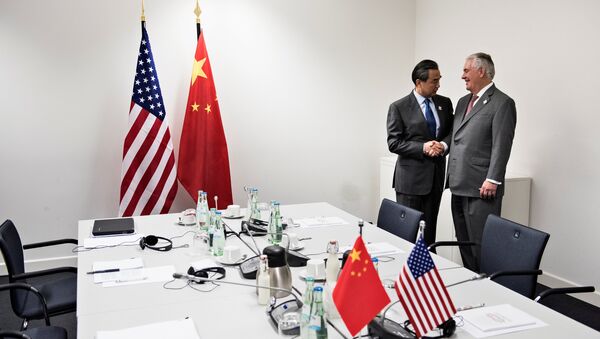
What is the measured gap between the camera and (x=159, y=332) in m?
1.63

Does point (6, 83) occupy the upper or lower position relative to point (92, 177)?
upper

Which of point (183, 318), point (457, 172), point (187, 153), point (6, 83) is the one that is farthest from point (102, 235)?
Result: point (457, 172)

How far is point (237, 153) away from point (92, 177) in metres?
1.35

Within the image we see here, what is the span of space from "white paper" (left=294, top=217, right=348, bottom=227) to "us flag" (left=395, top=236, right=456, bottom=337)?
61.7 inches

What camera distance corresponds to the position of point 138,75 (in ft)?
13.8

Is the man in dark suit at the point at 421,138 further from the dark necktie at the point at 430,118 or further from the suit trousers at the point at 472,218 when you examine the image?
the suit trousers at the point at 472,218

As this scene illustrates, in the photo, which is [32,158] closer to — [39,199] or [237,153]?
[39,199]

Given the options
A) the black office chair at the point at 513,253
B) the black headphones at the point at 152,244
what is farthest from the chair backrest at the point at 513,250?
the black headphones at the point at 152,244

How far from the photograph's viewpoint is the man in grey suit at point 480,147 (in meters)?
3.30

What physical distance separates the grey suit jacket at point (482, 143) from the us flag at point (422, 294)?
196cm

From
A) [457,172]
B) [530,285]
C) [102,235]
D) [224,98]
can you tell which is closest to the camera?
[530,285]

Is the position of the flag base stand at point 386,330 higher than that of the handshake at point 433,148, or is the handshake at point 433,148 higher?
the handshake at point 433,148

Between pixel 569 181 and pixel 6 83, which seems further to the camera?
pixel 6 83

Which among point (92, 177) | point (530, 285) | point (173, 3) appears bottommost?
point (530, 285)
